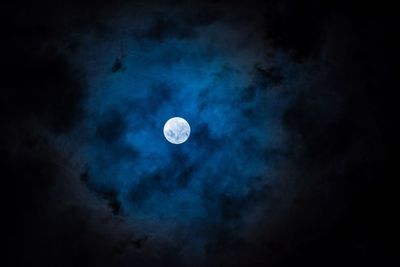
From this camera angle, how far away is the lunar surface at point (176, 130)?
333 inches

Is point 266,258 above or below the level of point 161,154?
below

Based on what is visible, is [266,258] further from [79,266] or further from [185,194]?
[79,266]

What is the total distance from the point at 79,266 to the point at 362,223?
483cm

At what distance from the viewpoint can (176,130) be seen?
27.8 ft

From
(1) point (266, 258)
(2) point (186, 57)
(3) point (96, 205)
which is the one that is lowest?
(1) point (266, 258)

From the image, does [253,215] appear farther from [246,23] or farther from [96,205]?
[246,23]

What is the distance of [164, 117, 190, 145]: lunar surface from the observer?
8.46m

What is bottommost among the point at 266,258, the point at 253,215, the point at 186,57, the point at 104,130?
the point at 266,258

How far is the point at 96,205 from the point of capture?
8.68m

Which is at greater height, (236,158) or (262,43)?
(262,43)

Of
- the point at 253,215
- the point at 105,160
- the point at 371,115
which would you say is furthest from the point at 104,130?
the point at 371,115

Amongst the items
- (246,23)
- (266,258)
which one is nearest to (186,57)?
(246,23)

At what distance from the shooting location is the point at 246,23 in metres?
8.60

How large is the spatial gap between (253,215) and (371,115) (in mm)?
2595
